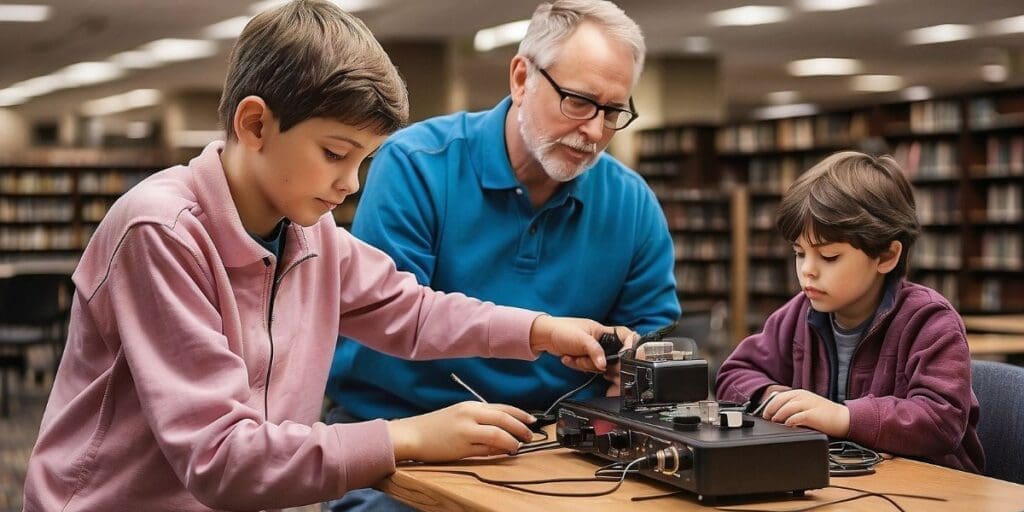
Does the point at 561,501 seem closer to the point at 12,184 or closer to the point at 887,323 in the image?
the point at 887,323

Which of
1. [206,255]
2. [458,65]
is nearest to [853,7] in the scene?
[458,65]

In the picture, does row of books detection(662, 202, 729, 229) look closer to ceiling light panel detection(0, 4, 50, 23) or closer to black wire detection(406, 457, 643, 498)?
ceiling light panel detection(0, 4, 50, 23)

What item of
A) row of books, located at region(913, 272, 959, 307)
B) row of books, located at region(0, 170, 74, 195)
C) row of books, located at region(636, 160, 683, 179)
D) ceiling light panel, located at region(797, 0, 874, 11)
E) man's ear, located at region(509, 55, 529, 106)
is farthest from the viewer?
row of books, located at region(0, 170, 74, 195)

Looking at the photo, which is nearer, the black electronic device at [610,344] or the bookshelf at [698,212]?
the black electronic device at [610,344]

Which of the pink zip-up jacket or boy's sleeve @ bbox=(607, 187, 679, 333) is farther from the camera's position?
boy's sleeve @ bbox=(607, 187, 679, 333)

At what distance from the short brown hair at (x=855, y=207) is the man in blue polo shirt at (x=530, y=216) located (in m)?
0.33

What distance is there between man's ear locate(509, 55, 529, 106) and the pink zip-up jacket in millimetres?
624

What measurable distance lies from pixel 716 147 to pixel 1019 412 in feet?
35.6

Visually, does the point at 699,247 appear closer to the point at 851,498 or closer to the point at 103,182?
the point at 103,182

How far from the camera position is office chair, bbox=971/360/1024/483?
174 centimetres

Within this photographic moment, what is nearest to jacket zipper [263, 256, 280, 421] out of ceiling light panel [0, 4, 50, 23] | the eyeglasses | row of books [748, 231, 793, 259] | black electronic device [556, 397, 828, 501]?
black electronic device [556, 397, 828, 501]

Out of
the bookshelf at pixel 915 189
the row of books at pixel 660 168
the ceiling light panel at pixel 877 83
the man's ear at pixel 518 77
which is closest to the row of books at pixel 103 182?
the row of books at pixel 660 168

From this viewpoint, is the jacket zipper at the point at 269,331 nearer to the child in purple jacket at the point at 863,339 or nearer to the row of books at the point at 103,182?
the child in purple jacket at the point at 863,339

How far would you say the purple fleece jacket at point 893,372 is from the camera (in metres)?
1.57
